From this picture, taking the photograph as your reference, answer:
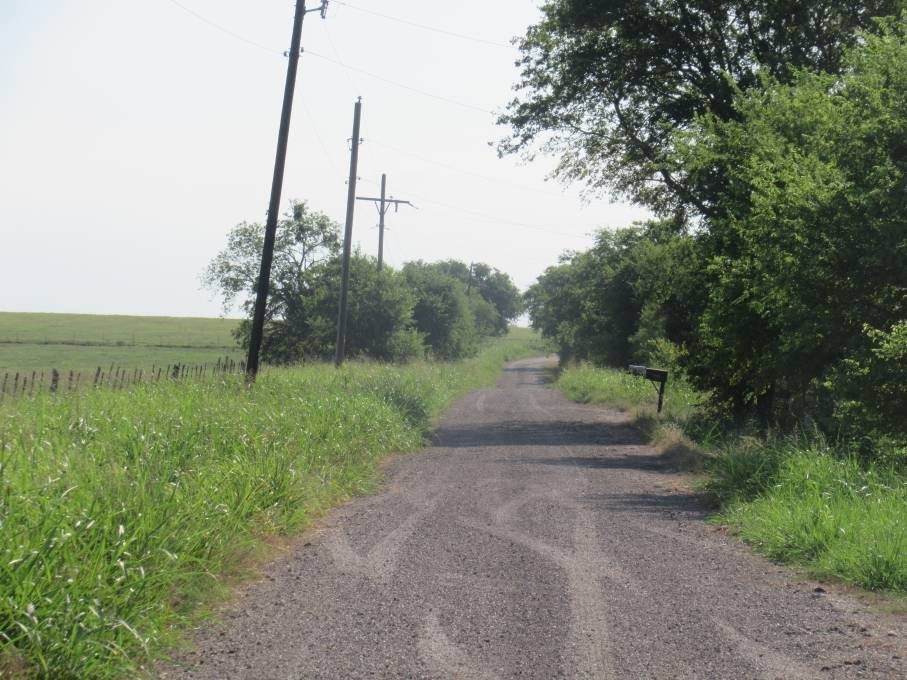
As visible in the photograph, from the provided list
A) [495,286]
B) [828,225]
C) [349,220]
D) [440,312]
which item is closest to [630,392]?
[349,220]

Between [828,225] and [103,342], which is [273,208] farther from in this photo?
[103,342]

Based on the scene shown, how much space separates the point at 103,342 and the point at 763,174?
6952 cm

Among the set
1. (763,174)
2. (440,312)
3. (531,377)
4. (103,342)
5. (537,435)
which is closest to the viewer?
(763,174)

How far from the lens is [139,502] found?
291 inches

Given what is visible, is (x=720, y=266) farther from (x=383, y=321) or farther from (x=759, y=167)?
Result: (x=383, y=321)

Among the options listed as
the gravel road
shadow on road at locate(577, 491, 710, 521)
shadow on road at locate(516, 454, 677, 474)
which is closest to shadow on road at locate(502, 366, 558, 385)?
shadow on road at locate(516, 454, 677, 474)

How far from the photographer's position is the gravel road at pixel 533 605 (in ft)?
19.1

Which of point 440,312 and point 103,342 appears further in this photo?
point 103,342

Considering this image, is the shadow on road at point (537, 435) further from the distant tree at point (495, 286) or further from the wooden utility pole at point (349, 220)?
the distant tree at point (495, 286)

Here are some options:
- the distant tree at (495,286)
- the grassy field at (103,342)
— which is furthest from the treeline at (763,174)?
the distant tree at (495,286)

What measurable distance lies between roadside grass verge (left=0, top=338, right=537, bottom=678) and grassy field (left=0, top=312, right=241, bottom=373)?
3839cm

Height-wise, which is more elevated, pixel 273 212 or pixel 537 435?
pixel 273 212

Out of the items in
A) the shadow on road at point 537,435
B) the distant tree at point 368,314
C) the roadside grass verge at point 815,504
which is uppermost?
the distant tree at point 368,314

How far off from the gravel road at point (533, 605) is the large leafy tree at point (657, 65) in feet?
46.8
